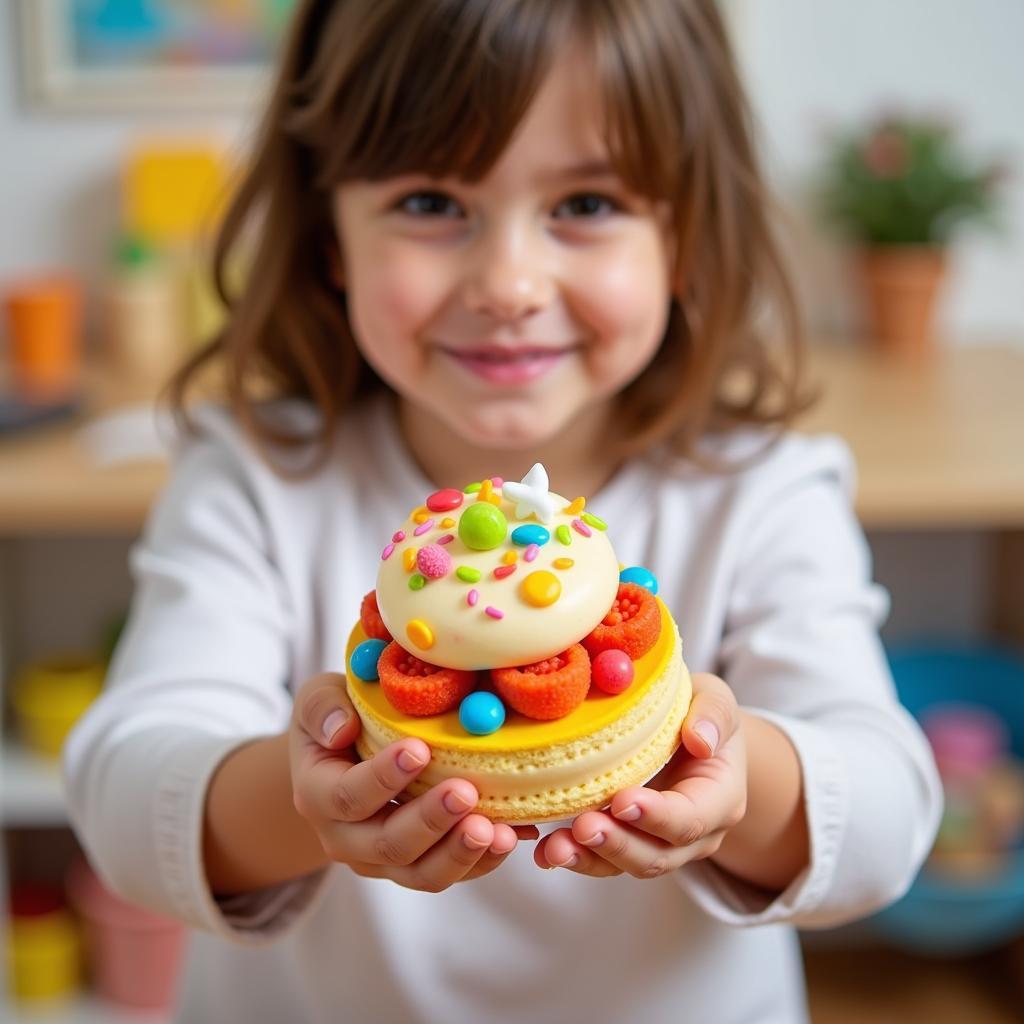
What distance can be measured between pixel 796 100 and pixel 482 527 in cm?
141

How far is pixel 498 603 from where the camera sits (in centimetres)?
54

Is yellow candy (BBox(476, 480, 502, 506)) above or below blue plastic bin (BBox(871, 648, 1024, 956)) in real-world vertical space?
above

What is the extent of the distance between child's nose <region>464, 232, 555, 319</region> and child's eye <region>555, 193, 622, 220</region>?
0.15 ft

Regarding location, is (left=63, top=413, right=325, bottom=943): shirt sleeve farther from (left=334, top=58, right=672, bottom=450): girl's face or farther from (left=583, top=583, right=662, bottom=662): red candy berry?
(left=583, top=583, right=662, bottom=662): red candy berry

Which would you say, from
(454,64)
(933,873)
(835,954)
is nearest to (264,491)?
(454,64)

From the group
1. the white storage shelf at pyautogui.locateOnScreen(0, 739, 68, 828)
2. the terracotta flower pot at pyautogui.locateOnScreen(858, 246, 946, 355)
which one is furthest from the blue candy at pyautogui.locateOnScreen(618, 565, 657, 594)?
the terracotta flower pot at pyautogui.locateOnScreen(858, 246, 946, 355)

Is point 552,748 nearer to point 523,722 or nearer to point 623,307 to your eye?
point 523,722

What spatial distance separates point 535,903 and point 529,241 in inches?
17.1

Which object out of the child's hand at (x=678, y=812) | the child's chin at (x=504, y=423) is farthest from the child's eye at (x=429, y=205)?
the child's hand at (x=678, y=812)

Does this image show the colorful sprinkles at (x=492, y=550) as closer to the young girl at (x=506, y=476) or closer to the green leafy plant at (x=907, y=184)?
the young girl at (x=506, y=476)

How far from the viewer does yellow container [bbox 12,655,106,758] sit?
149 centimetres

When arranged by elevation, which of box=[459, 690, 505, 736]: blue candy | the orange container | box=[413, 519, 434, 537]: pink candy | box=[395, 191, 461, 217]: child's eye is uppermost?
box=[395, 191, 461, 217]: child's eye

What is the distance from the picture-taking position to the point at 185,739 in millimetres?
780

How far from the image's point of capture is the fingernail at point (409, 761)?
0.53 m
